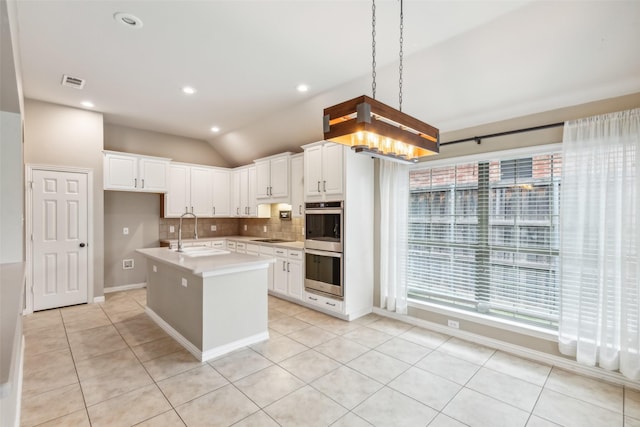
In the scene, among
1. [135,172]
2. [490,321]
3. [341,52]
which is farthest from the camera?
[135,172]

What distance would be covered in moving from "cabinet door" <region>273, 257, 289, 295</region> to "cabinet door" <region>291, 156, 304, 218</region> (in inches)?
32.1

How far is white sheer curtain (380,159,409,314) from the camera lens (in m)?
4.10

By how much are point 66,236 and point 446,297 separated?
18.2 feet

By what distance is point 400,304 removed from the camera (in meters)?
4.12

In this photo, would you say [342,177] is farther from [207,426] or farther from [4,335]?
[4,335]

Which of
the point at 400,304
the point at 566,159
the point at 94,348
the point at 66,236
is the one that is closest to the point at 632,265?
the point at 566,159

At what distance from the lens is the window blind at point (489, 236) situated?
10.3 feet

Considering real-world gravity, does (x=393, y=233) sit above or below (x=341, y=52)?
below

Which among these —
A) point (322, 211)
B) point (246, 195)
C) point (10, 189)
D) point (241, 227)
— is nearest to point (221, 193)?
point (246, 195)

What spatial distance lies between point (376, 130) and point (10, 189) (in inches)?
118

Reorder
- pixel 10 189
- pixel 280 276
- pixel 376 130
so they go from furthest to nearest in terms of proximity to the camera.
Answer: pixel 280 276 → pixel 10 189 → pixel 376 130

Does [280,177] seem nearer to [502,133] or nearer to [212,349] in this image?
[212,349]

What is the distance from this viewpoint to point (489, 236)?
3.53 meters

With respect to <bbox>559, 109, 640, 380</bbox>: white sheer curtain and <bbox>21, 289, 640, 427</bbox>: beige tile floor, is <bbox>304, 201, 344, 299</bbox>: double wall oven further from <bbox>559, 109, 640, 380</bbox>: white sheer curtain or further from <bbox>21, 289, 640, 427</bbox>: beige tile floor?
<bbox>559, 109, 640, 380</bbox>: white sheer curtain
